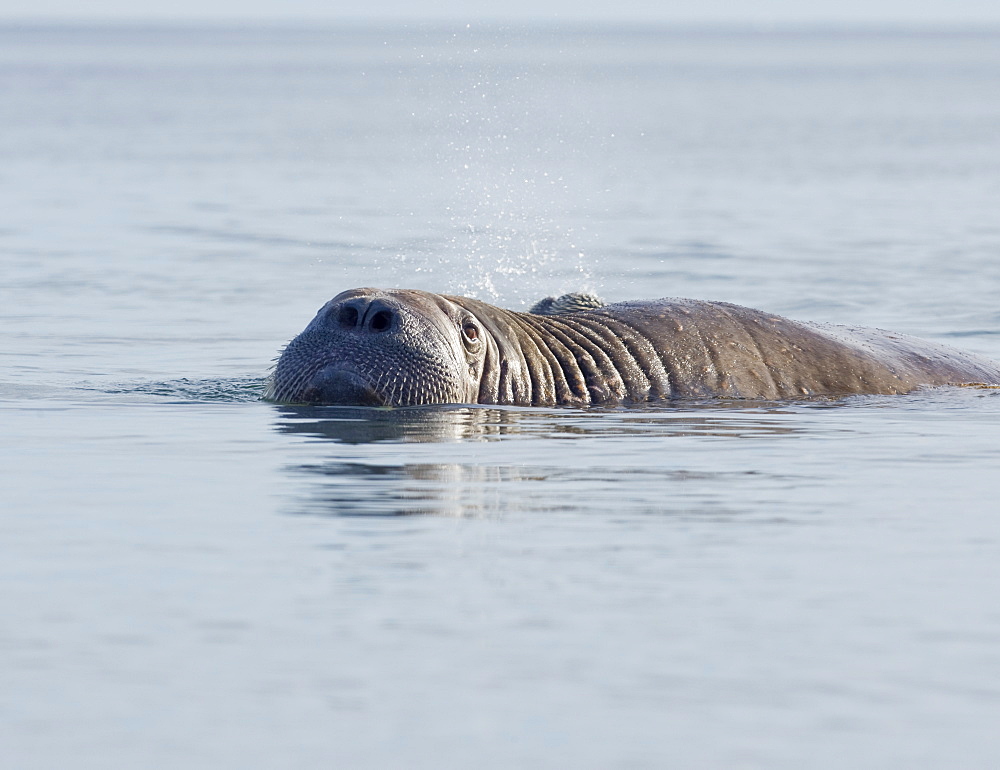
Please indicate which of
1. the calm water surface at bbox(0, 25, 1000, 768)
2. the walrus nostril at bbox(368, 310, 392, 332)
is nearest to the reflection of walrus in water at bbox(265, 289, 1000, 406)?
Answer: the walrus nostril at bbox(368, 310, 392, 332)

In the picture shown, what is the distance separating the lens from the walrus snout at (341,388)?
11.9 meters

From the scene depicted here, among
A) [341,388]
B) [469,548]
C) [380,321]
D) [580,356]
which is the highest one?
[380,321]

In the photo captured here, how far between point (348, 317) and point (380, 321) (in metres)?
0.20

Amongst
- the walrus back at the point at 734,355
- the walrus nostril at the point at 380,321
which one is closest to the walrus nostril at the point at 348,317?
the walrus nostril at the point at 380,321

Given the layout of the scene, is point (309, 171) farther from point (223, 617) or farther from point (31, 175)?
point (223, 617)

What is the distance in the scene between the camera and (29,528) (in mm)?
8977

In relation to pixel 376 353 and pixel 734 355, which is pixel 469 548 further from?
pixel 734 355

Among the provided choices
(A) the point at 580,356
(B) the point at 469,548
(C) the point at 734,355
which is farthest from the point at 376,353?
(B) the point at 469,548

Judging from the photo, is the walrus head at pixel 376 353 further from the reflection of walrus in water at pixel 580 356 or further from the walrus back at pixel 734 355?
the walrus back at pixel 734 355

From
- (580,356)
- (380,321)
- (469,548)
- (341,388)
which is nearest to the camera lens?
(469,548)

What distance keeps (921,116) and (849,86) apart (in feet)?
144

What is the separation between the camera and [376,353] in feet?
38.9

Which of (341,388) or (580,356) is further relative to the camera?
(580,356)

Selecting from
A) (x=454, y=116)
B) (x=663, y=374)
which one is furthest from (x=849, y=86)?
(x=663, y=374)
